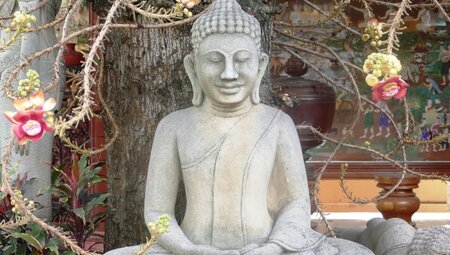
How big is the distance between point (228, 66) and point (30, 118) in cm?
74

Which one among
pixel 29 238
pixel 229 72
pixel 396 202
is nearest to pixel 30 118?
pixel 229 72

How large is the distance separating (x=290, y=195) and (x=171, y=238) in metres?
0.39

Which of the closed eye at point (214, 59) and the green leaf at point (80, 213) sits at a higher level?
the closed eye at point (214, 59)

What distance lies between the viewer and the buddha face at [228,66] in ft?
9.45

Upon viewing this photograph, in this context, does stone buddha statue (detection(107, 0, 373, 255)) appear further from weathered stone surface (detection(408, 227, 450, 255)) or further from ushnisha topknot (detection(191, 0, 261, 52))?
weathered stone surface (detection(408, 227, 450, 255))

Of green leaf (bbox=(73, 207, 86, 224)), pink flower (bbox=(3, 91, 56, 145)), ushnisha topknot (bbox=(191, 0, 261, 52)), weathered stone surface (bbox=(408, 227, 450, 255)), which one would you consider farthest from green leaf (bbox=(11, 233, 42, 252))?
weathered stone surface (bbox=(408, 227, 450, 255))

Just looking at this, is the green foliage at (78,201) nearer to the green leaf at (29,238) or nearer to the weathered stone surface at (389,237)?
the green leaf at (29,238)

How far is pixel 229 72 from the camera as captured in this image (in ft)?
9.35

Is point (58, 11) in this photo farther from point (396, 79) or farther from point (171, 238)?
point (396, 79)

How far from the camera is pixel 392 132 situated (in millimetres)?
7570

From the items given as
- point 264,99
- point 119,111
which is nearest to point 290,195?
point 264,99

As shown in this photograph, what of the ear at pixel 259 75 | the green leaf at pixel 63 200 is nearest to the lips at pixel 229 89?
the ear at pixel 259 75

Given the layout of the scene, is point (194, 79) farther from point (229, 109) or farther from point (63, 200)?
point (63, 200)

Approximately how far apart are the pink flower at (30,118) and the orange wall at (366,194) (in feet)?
16.4
